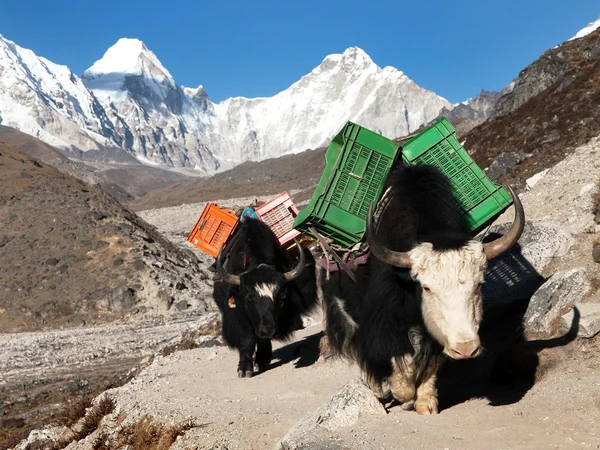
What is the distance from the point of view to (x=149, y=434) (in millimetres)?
5352

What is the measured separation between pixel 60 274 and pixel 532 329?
1670cm

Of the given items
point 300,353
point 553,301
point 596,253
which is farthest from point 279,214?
point 596,253

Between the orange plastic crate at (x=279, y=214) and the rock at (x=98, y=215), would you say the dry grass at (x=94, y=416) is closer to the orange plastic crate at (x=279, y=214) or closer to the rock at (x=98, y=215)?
the orange plastic crate at (x=279, y=214)

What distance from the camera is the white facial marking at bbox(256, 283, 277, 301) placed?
22.0 feet

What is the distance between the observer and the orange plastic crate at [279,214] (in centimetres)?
764

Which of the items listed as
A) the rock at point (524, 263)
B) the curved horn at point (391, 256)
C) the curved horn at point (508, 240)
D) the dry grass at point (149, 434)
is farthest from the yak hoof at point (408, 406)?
the rock at point (524, 263)

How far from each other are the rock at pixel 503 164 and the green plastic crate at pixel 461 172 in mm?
11020

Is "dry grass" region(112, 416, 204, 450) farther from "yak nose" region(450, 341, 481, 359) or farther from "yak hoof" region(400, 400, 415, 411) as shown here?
"yak nose" region(450, 341, 481, 359)

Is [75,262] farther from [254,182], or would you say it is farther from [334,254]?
[254,182]

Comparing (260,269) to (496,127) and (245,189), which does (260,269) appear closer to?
(496,127)

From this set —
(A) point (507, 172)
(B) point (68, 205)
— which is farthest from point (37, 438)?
(B) point (68, 205)

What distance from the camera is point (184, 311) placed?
17734 mm

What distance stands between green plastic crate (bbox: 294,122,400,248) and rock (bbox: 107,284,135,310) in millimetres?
13626

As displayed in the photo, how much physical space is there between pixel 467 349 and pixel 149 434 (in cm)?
317
